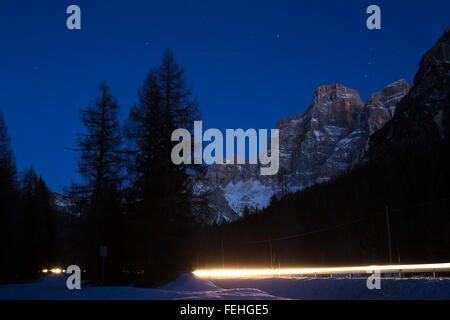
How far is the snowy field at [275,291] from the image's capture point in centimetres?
1357

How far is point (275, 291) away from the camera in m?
23.1

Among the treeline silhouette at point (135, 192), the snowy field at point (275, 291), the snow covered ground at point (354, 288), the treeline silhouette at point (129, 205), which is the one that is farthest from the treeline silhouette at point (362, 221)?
the snow covered ground at point (354, 288)

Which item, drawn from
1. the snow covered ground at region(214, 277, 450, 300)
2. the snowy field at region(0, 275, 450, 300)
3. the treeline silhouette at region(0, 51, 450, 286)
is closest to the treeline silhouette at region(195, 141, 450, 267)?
the treeline silhouette at region(0, 51, 450, 286)

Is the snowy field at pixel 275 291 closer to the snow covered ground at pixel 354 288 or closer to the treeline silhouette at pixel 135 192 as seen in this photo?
the snow covered ground at pixel 354 288

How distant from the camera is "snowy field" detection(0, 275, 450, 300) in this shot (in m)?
13.6

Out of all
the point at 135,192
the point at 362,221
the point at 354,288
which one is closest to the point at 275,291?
the point at 354,288

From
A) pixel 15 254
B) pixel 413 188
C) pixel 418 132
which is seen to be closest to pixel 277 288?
pixel 15 254

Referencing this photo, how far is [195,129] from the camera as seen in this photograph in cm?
2648

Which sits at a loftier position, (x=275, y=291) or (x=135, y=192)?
(x=135, y=192)

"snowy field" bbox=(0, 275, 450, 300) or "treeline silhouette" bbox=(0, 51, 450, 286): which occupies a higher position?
"treeline silhouette" bbox=(0, 51, 450, 286)

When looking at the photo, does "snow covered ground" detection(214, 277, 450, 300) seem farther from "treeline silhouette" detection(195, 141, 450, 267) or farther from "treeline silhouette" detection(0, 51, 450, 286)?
"treeline silhouette" detection(195, 141, 450, 267)

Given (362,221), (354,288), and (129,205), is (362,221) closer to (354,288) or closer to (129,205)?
(129,205)

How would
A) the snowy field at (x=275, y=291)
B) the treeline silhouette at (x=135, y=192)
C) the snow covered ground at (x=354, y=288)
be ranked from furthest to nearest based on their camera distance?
the treeline silhouette at (x=135, y=192) → the snowy field at (x=275, y=291) → the snow covered ground at (x=354, y=288)
